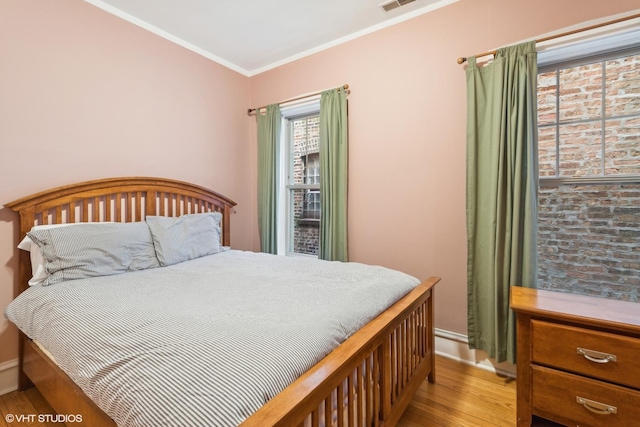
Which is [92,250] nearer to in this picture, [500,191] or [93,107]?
[93,107]

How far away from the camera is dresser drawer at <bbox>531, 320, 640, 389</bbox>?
4.07 ft

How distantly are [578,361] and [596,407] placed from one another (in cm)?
19

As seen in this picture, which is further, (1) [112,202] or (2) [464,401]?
(1) [112,202]

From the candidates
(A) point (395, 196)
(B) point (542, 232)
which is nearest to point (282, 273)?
Result: (A) point (395, 196)

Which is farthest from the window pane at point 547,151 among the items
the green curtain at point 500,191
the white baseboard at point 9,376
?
the white baseboard at point 9,376

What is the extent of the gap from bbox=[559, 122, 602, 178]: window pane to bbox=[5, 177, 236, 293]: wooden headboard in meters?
2.79

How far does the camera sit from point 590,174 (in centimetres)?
188

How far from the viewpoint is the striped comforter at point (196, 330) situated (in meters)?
0.77

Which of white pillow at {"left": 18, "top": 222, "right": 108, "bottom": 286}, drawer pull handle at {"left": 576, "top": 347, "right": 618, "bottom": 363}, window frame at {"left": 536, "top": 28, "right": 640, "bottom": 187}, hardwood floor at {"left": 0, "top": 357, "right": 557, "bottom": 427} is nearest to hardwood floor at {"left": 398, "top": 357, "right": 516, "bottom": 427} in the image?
hardwood floor at {"left": 0, "top": 357, "right": 557, "bottom": 427}

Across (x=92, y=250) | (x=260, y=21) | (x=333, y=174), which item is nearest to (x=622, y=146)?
(x=333, y=174)

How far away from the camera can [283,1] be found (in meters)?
2.21

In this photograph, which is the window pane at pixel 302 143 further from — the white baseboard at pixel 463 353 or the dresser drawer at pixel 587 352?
the dresser drawer at pixel 587 352

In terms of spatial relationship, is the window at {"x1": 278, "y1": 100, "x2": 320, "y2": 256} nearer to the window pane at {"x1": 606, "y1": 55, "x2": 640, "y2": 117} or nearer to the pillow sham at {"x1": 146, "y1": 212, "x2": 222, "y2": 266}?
the pillow sham at {"x1": 146, "y1": 212, "x2": 222, "y2": 266}

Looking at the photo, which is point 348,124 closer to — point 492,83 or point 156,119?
point 492,83
